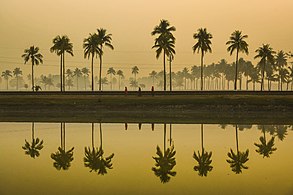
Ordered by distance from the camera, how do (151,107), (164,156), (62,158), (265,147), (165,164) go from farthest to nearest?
(151,107), (265,147), (164,156), (62,158), (165,164)

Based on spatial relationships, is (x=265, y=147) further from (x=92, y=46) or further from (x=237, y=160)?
(x=92, y=46)

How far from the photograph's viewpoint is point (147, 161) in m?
24.7

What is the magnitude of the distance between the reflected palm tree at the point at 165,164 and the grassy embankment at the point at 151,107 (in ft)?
88.9

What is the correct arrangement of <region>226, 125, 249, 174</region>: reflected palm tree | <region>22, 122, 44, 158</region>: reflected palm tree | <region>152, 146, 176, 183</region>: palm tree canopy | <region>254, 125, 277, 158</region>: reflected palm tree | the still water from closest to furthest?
the still water
<region>152, 146, 176, 183</region>: palm tree canopy
<region>226, 125, 249, 174</region>: reflected palm tree
<region>254, 125, 277, 158</region>: reflected palm tree
<region>22, 122, 44, 158</region>: reflected palm tree

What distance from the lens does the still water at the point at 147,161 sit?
1789 cm

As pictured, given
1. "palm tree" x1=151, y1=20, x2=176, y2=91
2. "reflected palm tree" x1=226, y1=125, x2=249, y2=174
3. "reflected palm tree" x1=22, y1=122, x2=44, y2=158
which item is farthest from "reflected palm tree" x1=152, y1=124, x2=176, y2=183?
"palm tree" x1=151, y1=20, x2=176, y2=91

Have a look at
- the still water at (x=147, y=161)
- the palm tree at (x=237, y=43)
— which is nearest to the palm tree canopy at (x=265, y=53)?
the palm tree at (x=237, y=43)

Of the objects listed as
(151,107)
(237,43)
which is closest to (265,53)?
(237,43)

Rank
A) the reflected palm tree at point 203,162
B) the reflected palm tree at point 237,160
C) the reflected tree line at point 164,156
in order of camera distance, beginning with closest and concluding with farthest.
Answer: the reflected palm tree at point 203,162 < the reflected tree line at point 164,156 < the reflected palm tree at point 237,160

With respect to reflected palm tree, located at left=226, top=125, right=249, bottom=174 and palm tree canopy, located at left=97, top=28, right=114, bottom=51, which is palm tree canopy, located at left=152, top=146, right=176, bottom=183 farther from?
palm tree canopy, located at left=97, top=28, right=114, bottom=51

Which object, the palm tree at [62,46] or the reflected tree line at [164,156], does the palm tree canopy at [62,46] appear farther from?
the reflected tree line at [164,156]

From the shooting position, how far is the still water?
704 inches

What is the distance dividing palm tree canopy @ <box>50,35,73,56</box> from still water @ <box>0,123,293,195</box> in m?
54.6

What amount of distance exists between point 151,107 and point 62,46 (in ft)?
136
